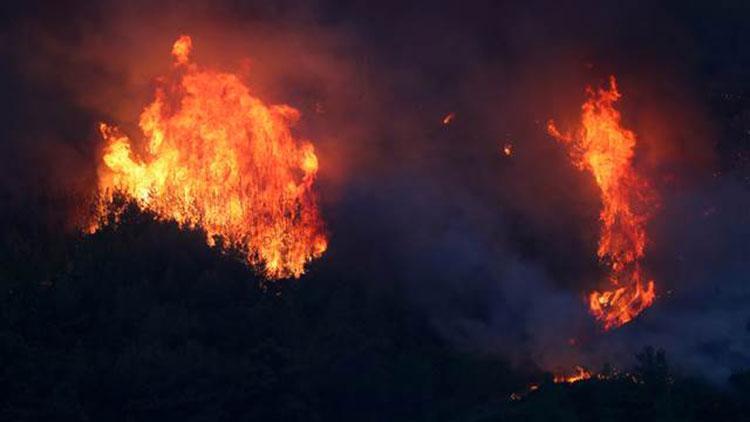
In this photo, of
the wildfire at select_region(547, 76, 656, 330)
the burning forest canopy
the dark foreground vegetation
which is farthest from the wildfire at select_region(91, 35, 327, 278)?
the wildfire at select_region(547, 76, 656, 330)

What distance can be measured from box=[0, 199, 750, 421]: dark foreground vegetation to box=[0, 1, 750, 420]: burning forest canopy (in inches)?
1.8

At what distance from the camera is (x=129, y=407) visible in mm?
17312

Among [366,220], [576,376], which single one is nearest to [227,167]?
[366,220]

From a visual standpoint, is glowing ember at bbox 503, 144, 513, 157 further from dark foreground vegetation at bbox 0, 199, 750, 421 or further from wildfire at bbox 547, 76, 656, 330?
dark foreground vegetation at bbox 0, 199, 750, 421

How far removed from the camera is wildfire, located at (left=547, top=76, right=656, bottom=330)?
23.4 m

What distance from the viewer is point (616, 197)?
24250 mm

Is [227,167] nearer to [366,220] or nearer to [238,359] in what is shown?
[366,220]

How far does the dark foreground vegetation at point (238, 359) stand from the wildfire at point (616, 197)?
4567 millimetres

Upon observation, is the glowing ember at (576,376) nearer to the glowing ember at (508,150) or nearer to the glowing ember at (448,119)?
the glowing ember at (508,150)

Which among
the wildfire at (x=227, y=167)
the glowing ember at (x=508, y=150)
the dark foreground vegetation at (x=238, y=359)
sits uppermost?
the glowing ember at (x=508, y=150)

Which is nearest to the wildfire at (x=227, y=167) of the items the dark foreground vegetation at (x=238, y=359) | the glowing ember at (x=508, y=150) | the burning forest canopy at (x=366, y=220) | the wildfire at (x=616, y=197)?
the burning forest canopy at (x=366, y=220)

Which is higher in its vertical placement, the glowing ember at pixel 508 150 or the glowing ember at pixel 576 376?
the glowing ember at pixel 508 150

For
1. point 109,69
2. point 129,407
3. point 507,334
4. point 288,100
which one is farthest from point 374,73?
point 129,407

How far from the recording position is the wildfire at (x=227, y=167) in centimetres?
2367
